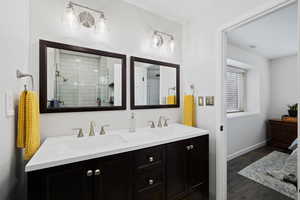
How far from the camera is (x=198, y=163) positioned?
5.09ft

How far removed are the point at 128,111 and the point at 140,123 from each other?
240mm

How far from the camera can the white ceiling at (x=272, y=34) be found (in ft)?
6.44

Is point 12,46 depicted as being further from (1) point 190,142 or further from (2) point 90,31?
(1) point 190,142

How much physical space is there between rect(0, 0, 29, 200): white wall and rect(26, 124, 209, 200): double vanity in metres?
0.18

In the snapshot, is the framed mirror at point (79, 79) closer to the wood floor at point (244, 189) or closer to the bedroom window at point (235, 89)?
the wood floor at point (244, 189)

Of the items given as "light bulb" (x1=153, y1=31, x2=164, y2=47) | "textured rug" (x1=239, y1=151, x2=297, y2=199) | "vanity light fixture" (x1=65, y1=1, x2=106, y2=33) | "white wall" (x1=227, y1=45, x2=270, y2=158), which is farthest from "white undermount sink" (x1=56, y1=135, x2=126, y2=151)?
"white wall" (x1=227, y1=45, x2=270, y2=158)

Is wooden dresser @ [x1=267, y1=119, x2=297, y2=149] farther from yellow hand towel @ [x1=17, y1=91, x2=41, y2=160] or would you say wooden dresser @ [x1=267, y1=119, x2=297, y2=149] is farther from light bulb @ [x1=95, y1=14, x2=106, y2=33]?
yellow hand towel @ [x1=17, y1=91, x2=41, y2=160]

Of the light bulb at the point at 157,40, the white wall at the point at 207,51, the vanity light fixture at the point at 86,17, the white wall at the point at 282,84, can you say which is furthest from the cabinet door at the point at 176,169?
the white wall at the point at 282,84

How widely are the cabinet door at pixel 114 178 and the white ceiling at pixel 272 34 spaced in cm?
A: 196

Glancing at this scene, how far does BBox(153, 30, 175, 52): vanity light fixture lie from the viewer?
192 cm

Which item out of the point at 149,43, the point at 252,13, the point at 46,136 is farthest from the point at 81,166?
the point at 252,13

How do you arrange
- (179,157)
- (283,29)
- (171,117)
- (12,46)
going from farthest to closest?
(283,29) < (171,117) < (179,157) < (12,46)

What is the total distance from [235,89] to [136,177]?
349 cm

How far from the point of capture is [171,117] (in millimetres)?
2066
